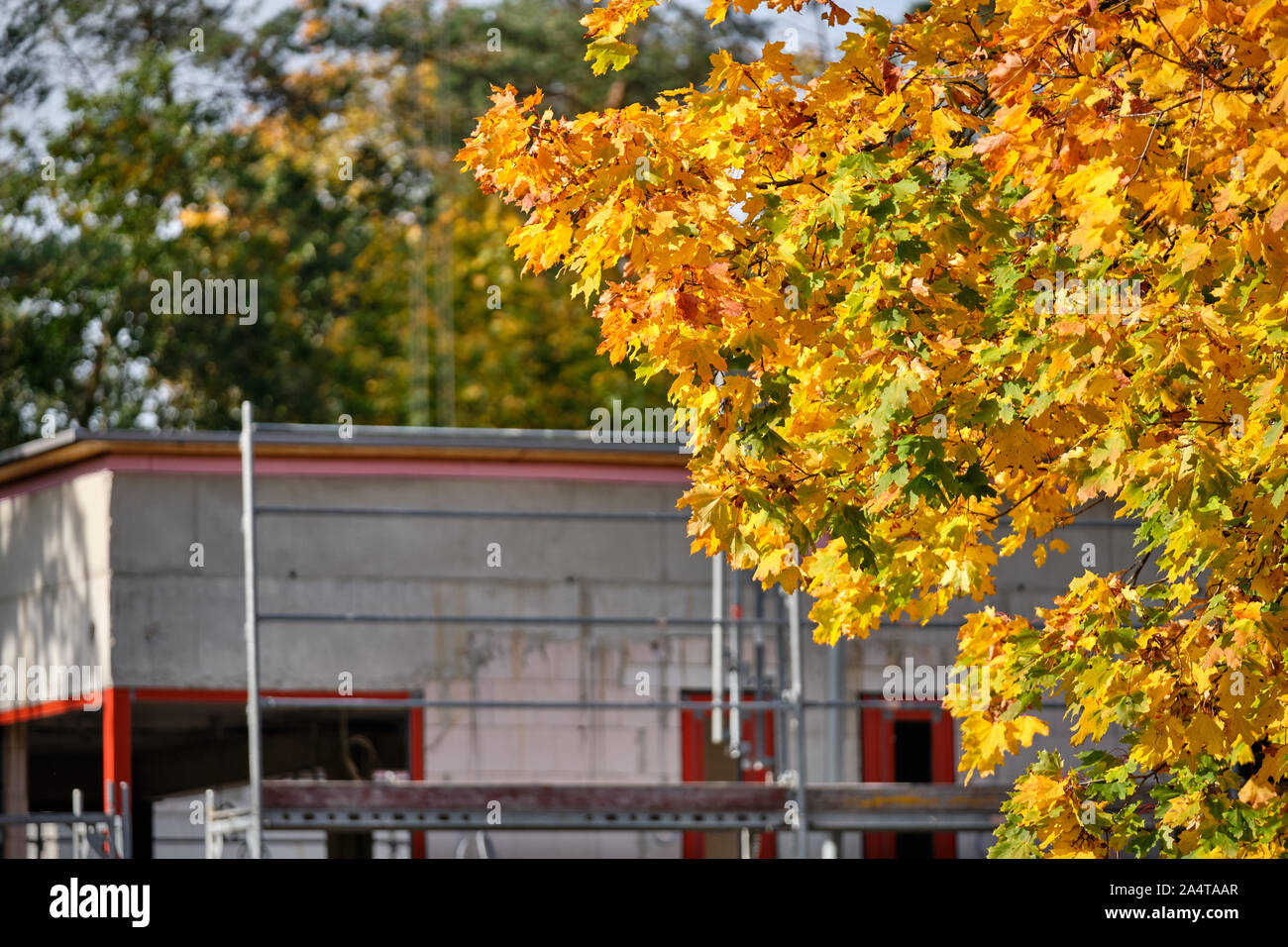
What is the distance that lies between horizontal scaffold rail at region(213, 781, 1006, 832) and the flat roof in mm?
2730

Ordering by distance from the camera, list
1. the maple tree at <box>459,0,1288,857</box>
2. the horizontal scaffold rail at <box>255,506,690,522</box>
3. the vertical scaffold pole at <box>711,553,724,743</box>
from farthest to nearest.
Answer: the vertical scaffold pole at <box>711,553,724,743</box>, the horizontal scaffold rail at <box>255,506,690,522</box>, the maple tree at <box>459,0,1288,857</box>

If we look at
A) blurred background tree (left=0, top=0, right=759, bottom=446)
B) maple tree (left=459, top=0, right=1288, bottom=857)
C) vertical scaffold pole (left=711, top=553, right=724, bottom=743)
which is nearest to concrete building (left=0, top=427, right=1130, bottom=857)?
vertical scaffold pole (left=711, top=553, right=724, bottom=743)

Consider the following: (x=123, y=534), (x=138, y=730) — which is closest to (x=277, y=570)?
(x=123, y=534)

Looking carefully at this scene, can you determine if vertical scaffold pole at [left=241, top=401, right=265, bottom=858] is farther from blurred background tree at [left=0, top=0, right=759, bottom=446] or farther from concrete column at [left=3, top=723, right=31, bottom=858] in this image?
blurred background tree at [left=0, top=0, right=759, bottom=446]

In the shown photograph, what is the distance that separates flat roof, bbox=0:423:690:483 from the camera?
46.9 ft

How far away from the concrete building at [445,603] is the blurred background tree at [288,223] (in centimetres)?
1994

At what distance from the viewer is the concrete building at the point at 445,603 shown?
1436cm

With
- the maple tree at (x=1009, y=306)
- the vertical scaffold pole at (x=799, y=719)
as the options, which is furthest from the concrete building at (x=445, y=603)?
the maple tree at (x=1009, y=306)

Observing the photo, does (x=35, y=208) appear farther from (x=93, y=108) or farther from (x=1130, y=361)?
(x=1130, y=361)

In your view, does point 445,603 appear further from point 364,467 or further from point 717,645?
point 717,645

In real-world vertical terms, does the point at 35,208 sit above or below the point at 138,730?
above
